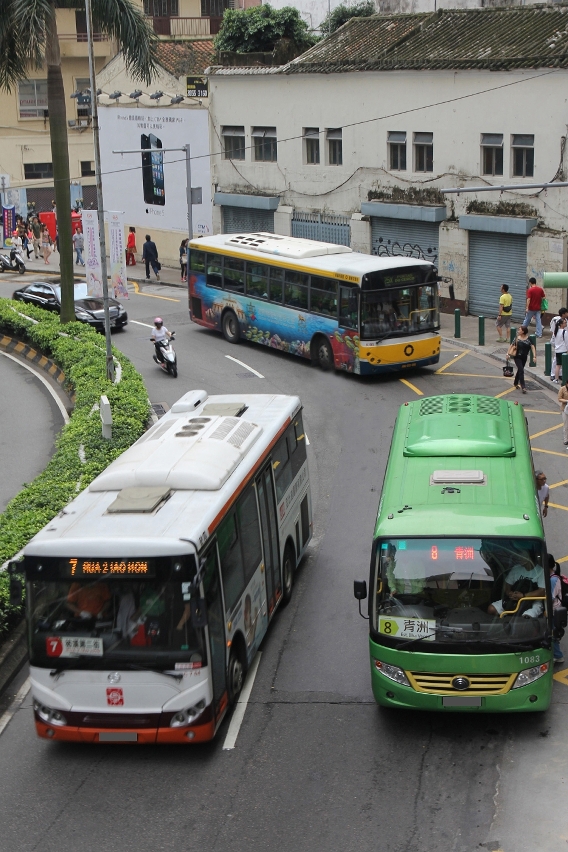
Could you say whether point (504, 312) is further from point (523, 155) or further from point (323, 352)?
point (523, 155)

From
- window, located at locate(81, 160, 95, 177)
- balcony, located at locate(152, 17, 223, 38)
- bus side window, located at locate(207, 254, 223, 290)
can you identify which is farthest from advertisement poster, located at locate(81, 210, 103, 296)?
Result: window, located at locate(81, 160, 95, 177)

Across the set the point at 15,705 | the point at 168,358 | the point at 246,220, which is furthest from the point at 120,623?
the point at 246,220

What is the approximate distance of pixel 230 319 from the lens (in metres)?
30.0

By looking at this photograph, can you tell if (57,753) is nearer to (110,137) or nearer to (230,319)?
(230,319)

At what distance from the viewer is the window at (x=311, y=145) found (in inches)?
1517

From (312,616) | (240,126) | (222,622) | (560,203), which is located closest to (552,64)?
(560,203)

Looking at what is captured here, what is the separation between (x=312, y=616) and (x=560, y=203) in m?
20.1

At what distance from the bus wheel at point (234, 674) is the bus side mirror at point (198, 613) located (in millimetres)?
1204

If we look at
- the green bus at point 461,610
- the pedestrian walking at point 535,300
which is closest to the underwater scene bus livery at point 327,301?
the pedestrian walking at point 535,300

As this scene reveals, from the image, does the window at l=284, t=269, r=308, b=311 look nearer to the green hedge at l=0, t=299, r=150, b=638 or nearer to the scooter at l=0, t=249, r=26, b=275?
the green hedge at l=0, t=299, r=150, b=638

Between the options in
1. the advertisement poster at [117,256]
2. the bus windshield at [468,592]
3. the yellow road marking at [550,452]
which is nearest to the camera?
the bus windshield at [468,592]

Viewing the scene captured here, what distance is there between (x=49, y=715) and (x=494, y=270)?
2517 centimetres

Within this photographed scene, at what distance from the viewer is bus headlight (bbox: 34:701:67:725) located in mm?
10094

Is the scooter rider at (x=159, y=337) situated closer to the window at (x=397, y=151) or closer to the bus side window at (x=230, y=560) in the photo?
the window at (x=397, y=151)
